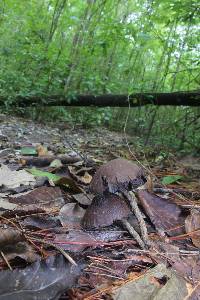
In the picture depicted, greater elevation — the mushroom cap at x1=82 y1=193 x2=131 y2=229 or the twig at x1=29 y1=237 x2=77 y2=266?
the mushroom cap at x1=82 y1=193 x2=131 y2=229

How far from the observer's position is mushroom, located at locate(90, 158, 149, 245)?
6.10ft

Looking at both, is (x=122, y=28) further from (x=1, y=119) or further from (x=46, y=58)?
(x=1, y=119)

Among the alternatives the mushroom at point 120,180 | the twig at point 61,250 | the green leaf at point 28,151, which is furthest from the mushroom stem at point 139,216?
the green leaf at point 28,151

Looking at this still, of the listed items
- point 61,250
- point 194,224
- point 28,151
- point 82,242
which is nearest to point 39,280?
point 61,250

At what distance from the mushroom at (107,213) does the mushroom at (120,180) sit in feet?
0.15

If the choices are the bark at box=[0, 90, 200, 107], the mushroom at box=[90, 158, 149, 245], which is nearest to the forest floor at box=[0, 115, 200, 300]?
the mushroom at box=[90, 158, 149, 245]

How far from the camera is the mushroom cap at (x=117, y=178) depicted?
73.2 inches

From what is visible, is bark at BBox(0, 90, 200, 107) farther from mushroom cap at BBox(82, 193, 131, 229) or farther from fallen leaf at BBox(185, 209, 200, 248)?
mushroom cap at BBox(82, 193, 131, 229)

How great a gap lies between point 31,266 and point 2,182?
3.92ft

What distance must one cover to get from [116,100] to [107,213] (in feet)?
15.0

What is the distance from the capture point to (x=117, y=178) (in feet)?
6.09

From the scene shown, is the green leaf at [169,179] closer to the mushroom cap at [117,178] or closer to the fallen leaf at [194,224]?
the fallen leaf at [194,224]

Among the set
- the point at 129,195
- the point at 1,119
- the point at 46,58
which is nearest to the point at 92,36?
the point at 46,58

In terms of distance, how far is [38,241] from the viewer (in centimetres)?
162
